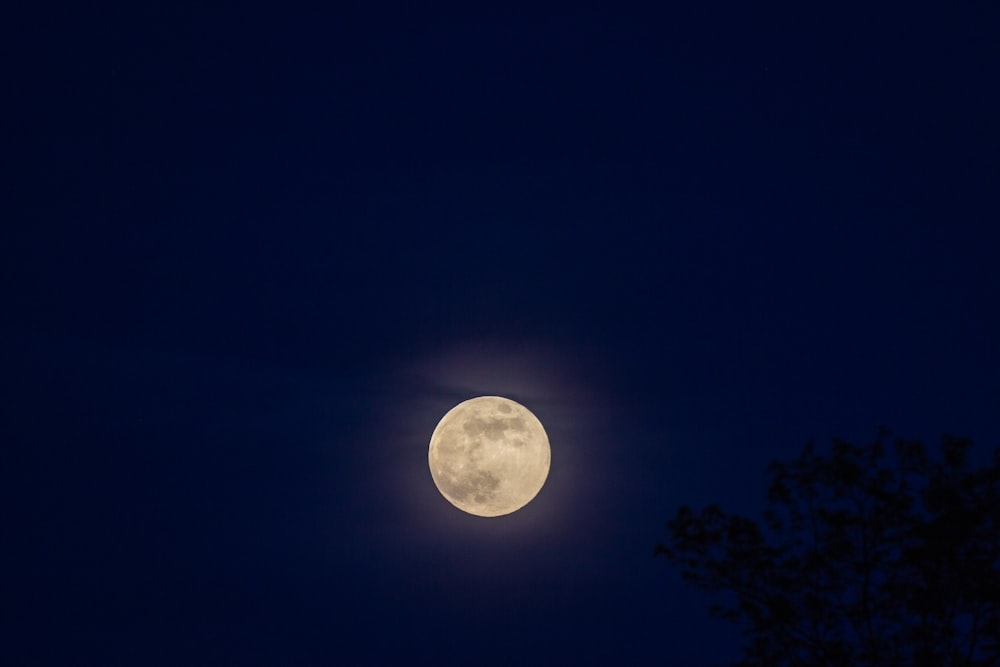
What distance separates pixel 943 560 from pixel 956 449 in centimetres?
182

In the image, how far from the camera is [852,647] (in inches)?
597

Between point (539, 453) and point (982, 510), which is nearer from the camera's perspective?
point (982, 510)

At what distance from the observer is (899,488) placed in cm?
1528

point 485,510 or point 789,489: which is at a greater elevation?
point 485,510

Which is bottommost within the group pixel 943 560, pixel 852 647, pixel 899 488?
pixel 852 647

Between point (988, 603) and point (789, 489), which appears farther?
point (789, 489)

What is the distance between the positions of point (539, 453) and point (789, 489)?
12.3 m

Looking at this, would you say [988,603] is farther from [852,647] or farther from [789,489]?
[789,489]

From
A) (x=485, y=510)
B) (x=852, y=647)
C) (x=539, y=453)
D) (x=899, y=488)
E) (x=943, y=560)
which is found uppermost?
(x=539, y=453)

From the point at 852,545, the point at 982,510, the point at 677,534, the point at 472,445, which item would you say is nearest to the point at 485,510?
the point at 472,445

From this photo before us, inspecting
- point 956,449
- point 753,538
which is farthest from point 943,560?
point 753,538

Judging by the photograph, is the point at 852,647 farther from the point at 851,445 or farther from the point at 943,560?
the point at 851,445

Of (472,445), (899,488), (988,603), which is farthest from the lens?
(472,445)

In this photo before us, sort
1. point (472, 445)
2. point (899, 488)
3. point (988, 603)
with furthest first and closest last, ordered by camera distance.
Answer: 1. point (472, 445)
2. point (899, 488)
3. point (988, 603)
